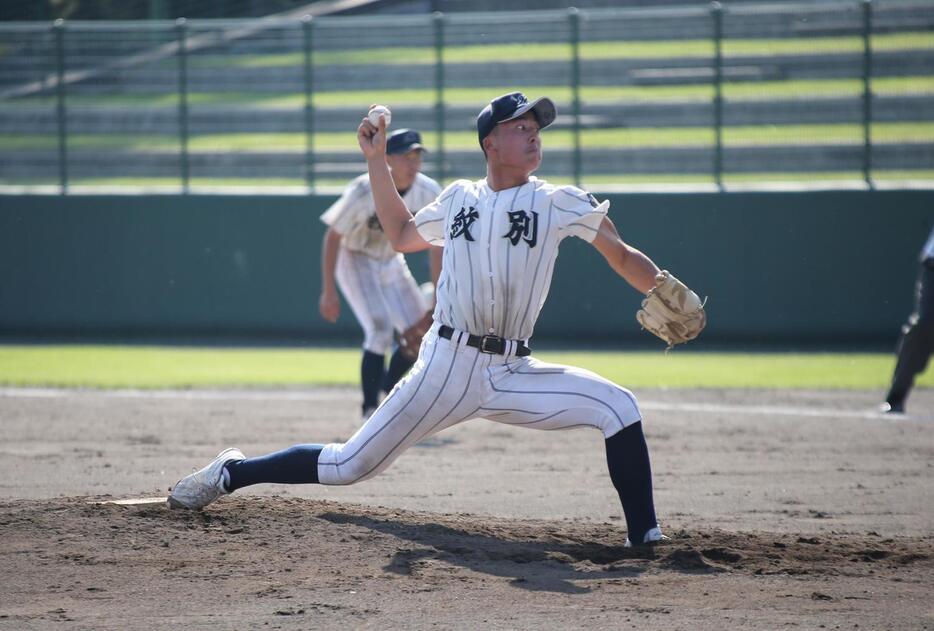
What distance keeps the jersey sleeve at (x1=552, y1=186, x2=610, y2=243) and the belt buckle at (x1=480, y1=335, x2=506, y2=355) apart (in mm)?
526

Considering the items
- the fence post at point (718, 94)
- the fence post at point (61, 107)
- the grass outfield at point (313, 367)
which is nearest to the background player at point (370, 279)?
the grass outfield at point (313, 367)

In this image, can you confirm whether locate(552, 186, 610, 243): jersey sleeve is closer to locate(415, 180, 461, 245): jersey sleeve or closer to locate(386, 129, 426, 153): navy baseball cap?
locate(415, 180, 461, 245): jersey sleeve

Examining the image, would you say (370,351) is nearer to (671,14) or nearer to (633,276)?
(633,276)

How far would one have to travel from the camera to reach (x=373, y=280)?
9.10 metres

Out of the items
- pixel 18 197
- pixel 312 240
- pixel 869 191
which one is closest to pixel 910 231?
pixel 869 191

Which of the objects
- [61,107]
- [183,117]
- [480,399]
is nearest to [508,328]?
[480,399]

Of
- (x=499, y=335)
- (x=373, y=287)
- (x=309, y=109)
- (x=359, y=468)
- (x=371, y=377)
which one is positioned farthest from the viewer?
(x=309, y=109)

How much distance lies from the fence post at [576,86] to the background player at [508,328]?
A: 9.71 meters

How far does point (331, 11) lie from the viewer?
20.7 m

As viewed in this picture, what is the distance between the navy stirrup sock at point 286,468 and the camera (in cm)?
544

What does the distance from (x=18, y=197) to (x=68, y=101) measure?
134 cm

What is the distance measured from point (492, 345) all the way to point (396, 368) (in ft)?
13.2

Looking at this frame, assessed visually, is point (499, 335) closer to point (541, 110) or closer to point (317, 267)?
point (541, 110)

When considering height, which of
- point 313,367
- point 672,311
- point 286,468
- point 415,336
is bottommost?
point 313,367
